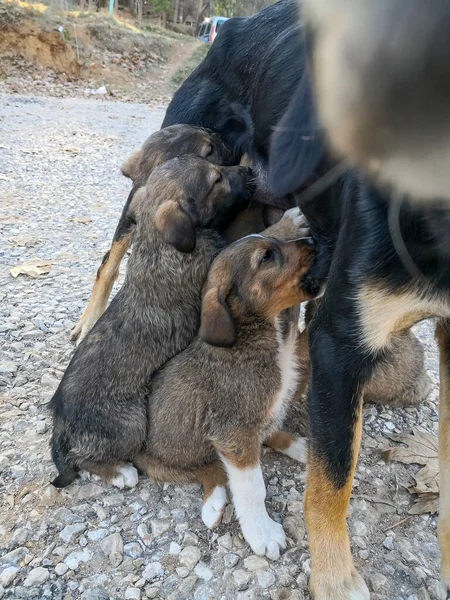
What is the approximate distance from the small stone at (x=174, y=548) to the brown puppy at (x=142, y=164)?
1.57 m

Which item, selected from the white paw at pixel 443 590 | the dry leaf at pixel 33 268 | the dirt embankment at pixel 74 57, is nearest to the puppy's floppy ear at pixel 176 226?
the white paw at pixel 443 590

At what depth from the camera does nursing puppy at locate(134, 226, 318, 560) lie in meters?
2.63

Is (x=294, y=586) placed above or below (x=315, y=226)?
below

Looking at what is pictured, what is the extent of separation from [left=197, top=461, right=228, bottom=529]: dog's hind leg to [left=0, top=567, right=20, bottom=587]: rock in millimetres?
816

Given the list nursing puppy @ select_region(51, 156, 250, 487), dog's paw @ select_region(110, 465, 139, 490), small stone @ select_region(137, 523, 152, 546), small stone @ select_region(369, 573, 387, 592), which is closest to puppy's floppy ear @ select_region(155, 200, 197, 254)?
nursing puppy @ select_region(51, 156, 250, 487)

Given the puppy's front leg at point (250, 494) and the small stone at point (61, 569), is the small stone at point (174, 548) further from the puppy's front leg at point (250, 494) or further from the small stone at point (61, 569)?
the small stone at point (61, 569)

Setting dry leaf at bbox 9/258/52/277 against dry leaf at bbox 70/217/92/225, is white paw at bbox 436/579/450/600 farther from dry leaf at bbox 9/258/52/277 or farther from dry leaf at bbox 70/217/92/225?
dry leaf at bbox 70/217/92/225

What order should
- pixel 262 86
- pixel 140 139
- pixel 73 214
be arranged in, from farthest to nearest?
pixel 140 139
pixel 73 214
pixel 262 86

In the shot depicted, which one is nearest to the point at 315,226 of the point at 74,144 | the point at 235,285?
the point at 235,285

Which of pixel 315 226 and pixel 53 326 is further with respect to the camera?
pixel 53 326

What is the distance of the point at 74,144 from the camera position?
10.4m

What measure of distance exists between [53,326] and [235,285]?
1.86 metres

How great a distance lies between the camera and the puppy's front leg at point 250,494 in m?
2.45

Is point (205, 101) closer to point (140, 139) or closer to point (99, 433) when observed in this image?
point (99, 433)
